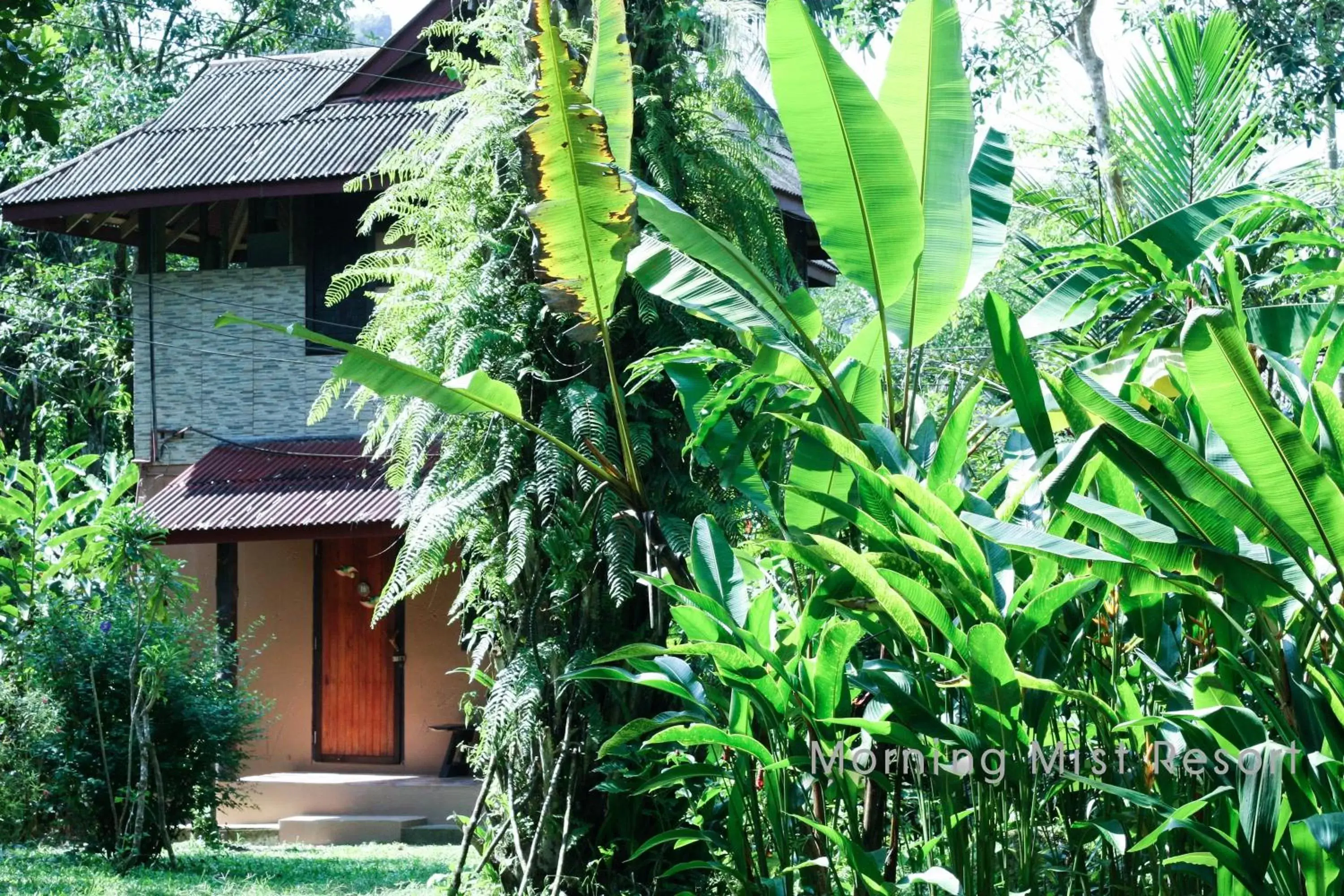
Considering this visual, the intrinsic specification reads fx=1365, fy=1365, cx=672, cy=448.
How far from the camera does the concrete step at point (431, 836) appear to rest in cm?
1086

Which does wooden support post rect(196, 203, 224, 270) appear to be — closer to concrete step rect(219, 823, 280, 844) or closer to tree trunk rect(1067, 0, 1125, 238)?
concrete step rect(219, 823, 280, 844)

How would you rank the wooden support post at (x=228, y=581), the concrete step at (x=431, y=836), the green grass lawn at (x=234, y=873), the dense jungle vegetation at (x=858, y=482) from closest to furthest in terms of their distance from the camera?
the dense jungle vegetation at (x=858, y=482), the green grass lawn at (x=234, y=873), the concrete step at (x=431, y=836), the wooden support post at (x=228, y=581)

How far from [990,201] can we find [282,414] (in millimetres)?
9985

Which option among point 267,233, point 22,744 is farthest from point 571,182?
point 267,233

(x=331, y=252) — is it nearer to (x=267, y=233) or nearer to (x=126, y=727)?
(x=267, y=233)

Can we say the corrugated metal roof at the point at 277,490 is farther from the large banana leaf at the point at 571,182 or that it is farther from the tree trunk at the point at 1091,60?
the tree trunk at the point at 1091,60

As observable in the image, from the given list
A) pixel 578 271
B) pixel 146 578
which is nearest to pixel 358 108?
pixel 146 578

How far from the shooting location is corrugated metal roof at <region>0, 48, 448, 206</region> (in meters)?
12.2

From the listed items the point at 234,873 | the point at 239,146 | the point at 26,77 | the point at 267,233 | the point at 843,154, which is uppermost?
the point at 239,146

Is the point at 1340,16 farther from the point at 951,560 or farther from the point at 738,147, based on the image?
the point at 951,560

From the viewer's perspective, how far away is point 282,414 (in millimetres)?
12867

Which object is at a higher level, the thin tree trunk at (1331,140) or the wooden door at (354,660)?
the thin tree trunk at (1331,140)

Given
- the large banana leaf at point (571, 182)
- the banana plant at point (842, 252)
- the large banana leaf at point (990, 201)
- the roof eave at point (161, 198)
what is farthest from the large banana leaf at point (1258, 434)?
the roof eave at point (161, 198)

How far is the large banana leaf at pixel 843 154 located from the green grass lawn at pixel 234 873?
449 centimetres
